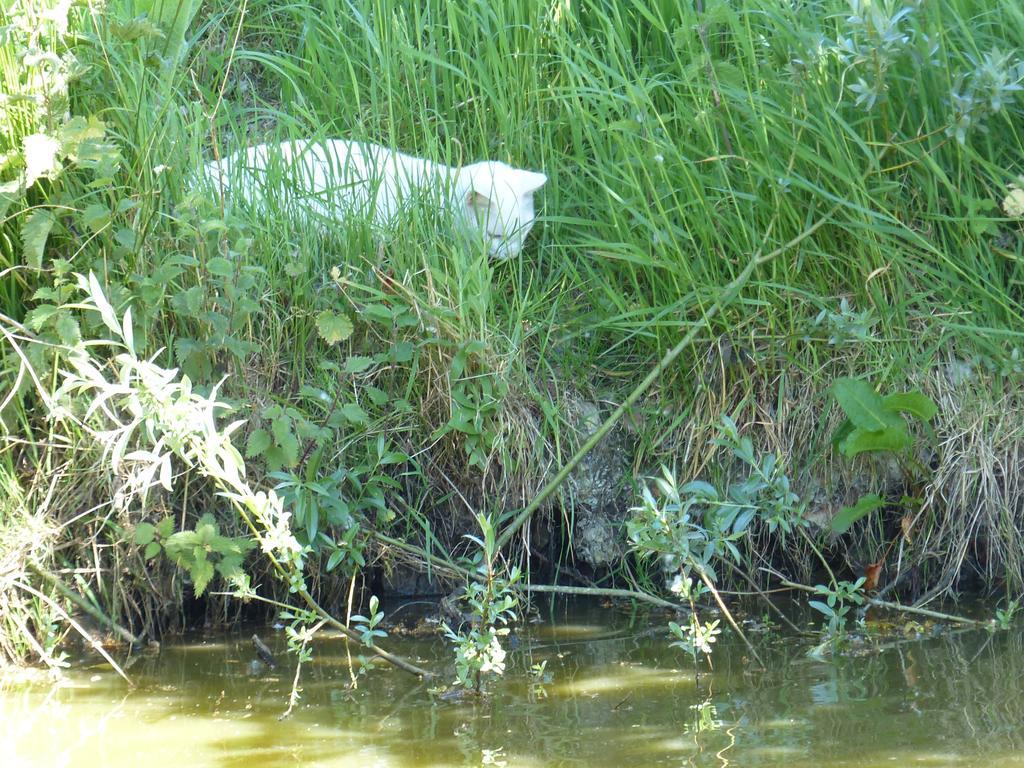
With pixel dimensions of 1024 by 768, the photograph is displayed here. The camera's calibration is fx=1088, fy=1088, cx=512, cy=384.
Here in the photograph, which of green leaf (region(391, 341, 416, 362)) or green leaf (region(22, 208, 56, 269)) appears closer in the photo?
green leaf (region(22, 208, 56, 269))

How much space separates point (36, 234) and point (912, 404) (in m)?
2.09

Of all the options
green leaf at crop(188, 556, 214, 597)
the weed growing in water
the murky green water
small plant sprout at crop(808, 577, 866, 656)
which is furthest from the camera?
small plant sprout at crop(808, 577, 866, 656)

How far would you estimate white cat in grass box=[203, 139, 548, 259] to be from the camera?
2918mm

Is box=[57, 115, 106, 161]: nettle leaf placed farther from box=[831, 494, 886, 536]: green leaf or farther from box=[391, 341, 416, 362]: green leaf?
box=[831, 494, 886, 536]: green leaf

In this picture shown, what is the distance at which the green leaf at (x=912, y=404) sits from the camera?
2.59m

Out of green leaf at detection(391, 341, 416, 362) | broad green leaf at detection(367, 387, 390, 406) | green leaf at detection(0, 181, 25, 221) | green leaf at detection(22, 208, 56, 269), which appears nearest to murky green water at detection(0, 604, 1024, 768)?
broad green leaf at detection(367, 387, 390, 406)

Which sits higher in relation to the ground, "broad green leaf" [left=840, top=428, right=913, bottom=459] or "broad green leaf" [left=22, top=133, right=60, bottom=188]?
"broad green leaf" [left=22, top=133, right=60, bottom=188]

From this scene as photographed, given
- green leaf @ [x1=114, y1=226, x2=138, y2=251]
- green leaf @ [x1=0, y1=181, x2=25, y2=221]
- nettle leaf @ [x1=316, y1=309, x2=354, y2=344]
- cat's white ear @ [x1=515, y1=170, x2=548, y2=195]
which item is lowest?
nettle leaf @ [x1=316, y1=309, x2=354, y2=344]

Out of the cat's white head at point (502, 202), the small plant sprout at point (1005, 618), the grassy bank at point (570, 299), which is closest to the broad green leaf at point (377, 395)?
the grassy bank at point (570, 299)

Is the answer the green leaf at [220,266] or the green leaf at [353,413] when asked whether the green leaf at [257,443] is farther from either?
the green leaf at [220,266]

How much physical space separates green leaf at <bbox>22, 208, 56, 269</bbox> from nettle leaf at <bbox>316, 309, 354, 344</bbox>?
0.64 m

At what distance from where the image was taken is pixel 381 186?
306 centimetres

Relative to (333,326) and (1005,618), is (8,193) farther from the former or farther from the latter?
(1005,618)

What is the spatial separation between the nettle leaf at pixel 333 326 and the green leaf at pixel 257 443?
0.90 feet
